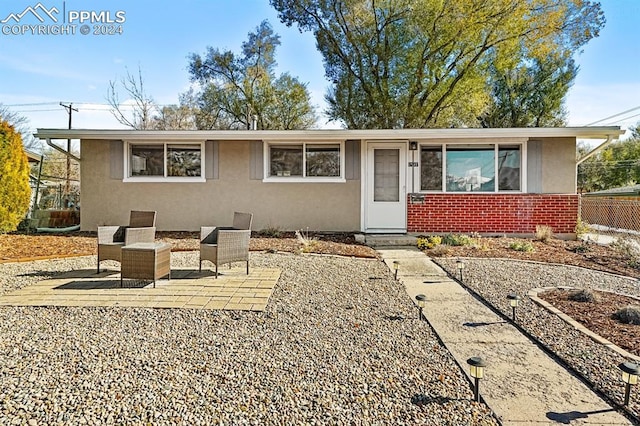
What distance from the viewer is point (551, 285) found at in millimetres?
5023

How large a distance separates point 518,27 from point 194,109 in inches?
658

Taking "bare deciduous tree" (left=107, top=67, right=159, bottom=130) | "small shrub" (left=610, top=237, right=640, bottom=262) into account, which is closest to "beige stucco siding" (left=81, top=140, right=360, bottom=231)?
"small shrub" (left=610, top=237, right=640, bottom=262)

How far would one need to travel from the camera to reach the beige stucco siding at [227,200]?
31.2 feet

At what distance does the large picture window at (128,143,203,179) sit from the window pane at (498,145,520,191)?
23.8ft

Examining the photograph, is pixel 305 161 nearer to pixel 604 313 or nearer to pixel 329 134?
pixel 329 134

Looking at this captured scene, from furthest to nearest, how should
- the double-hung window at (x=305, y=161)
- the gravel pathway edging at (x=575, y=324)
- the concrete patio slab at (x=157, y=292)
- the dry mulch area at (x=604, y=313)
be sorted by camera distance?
the double-hung window at (x=305, y=161) < the concrete patio slab at (x=157, y=292) < the dry mulch area at (x=604, y=313) < the gravel pathway edging at (x=575, y=324)

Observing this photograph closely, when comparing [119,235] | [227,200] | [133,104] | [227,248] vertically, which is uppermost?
[133,104]

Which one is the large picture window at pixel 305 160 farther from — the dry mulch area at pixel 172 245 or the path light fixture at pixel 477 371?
the path light fixture at pixel 477 371

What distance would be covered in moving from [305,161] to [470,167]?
396 cm

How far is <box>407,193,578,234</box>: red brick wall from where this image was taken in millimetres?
9008

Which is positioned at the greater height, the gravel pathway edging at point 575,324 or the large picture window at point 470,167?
the large picture window at point 470,167

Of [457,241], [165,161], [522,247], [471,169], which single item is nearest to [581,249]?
[522,247]

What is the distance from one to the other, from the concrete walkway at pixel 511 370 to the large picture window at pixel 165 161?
22.7ft

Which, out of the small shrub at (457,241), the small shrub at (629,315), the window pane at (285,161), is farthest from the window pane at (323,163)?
the small shrub at (629,315)
